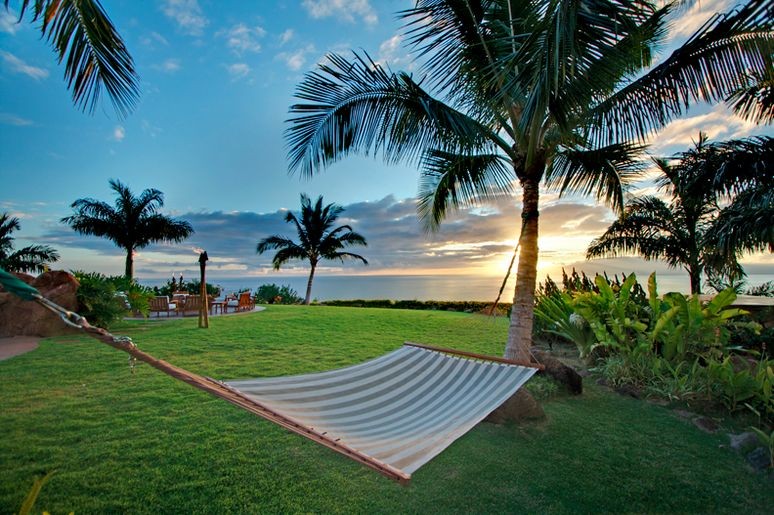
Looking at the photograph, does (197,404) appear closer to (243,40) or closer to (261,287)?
(243,40)

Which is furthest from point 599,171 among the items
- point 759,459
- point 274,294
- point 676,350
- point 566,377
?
point 274,294

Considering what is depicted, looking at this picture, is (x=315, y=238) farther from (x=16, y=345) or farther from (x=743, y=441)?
(x=743, y=441)

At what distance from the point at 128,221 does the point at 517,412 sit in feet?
58.6

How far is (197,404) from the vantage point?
3615 millimetres

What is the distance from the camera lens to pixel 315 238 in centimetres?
1917

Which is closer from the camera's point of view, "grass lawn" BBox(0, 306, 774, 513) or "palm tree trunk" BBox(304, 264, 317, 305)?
"grass lawn" BBox(0, 306, 774, 513)

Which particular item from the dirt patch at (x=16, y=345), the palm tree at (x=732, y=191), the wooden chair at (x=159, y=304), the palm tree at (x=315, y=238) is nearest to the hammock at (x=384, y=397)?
the palm tree at (x=732, y=191)

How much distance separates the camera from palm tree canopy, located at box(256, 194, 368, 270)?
62.9ft

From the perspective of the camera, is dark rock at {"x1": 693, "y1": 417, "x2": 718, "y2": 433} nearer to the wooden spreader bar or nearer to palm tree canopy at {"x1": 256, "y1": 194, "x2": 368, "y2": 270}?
the wooden spreader bar

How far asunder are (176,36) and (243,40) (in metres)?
0.97

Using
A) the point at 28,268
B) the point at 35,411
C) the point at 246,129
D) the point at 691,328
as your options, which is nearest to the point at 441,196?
the point at 691,328

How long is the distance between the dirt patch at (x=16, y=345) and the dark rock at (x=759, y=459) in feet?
27.9

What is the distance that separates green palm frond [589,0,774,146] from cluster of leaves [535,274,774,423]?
6.59 ft

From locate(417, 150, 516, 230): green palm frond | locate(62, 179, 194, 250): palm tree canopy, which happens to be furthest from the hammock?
locate(62, 179, 194, 250): palm tree canopy
